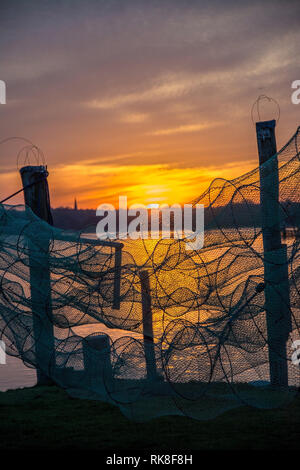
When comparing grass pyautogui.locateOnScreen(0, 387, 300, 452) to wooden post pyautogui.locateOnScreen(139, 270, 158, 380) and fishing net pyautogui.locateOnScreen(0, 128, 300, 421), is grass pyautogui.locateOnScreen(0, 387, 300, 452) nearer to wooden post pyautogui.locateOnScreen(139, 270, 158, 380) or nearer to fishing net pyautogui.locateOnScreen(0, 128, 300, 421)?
fishing net pyautogui.locateOnScreen(0, 128, 300, 421)

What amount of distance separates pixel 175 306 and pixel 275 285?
44.6 inches

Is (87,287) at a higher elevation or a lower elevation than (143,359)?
higher

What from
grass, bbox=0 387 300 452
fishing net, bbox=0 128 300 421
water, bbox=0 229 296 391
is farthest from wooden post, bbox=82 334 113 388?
water, bbox=0 229 296 391

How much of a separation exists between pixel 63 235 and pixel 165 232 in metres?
1.26

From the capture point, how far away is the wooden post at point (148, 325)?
619 cm

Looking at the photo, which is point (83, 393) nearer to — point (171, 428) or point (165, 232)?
point (171, 428)

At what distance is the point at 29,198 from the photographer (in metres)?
8.93

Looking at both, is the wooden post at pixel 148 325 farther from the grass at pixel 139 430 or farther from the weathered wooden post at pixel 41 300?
the weathered wooden post at pixel 41 300

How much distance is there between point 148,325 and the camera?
686cm

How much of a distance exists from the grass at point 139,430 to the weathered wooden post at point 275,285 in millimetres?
589
